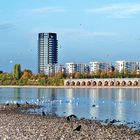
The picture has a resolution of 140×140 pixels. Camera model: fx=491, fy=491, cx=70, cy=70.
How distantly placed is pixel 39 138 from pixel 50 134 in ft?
7.68

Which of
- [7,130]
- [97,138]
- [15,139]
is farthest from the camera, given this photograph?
[7,130]

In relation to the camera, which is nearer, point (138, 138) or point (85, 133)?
point (138, 138)

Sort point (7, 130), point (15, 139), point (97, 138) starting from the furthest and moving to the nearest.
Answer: point (7, 130)
point (97, 138)
point (15, 139)

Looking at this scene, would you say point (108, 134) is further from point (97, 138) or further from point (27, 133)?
point (27, 133)

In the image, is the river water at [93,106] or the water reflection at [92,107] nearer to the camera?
the river water at [93,106]

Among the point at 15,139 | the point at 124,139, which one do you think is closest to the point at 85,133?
the point at 124,139

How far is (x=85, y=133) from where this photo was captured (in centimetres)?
3138

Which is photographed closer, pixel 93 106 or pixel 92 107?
pixel 92 107

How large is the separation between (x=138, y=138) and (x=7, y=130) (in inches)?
324

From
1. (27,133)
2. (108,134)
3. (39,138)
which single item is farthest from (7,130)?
(108,134)

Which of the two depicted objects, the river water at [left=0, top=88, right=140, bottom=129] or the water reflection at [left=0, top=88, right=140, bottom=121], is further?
the water reflection at [left=0, top=88, right=140, bottom=121]

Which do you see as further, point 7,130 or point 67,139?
point 7,130

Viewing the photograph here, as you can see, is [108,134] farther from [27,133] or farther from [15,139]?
[15,139]

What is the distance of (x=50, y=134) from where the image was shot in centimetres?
2969
